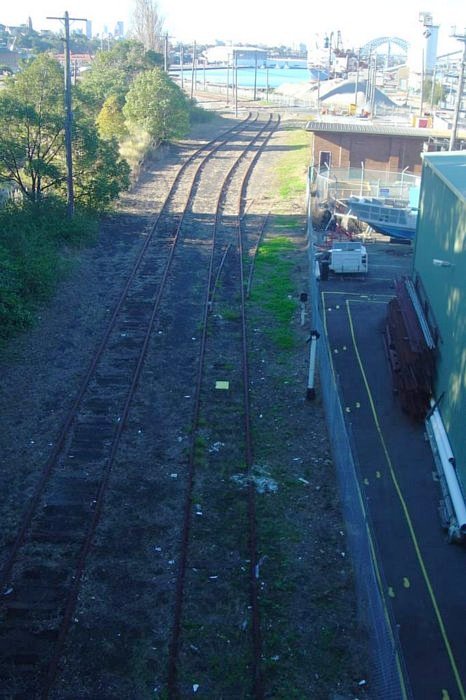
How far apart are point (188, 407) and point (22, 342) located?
473cm

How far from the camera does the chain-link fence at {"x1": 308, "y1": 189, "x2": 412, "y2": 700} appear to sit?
815 cm

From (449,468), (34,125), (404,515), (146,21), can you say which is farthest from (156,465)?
(146,21)

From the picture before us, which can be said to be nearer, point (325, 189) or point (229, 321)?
point (229, 321)

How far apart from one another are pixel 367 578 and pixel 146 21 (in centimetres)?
7368

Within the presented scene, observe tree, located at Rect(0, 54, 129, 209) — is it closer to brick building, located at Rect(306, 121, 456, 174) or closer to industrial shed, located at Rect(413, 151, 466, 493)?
industrial shed, located at Rect(413, 151, 466, 493)

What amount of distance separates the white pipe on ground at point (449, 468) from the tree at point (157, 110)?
30999mm

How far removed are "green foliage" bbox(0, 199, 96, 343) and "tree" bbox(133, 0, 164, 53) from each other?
54399 mm

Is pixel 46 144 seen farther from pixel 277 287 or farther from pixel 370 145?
pixel 370 145

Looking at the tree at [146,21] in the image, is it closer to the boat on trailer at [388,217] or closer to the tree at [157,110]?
the tree at [157,110]

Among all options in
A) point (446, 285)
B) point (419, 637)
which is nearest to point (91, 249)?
point (446, 285)

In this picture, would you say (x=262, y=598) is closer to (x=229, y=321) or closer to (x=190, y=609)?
(x=190, y=609)

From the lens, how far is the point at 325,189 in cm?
3105

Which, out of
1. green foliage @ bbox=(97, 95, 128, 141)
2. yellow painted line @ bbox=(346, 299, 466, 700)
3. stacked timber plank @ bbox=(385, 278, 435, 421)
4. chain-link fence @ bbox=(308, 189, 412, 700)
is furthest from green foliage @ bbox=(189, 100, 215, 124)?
chain-link fence @ bbox=(308, 189, 412, 700)

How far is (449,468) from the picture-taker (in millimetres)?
12359
